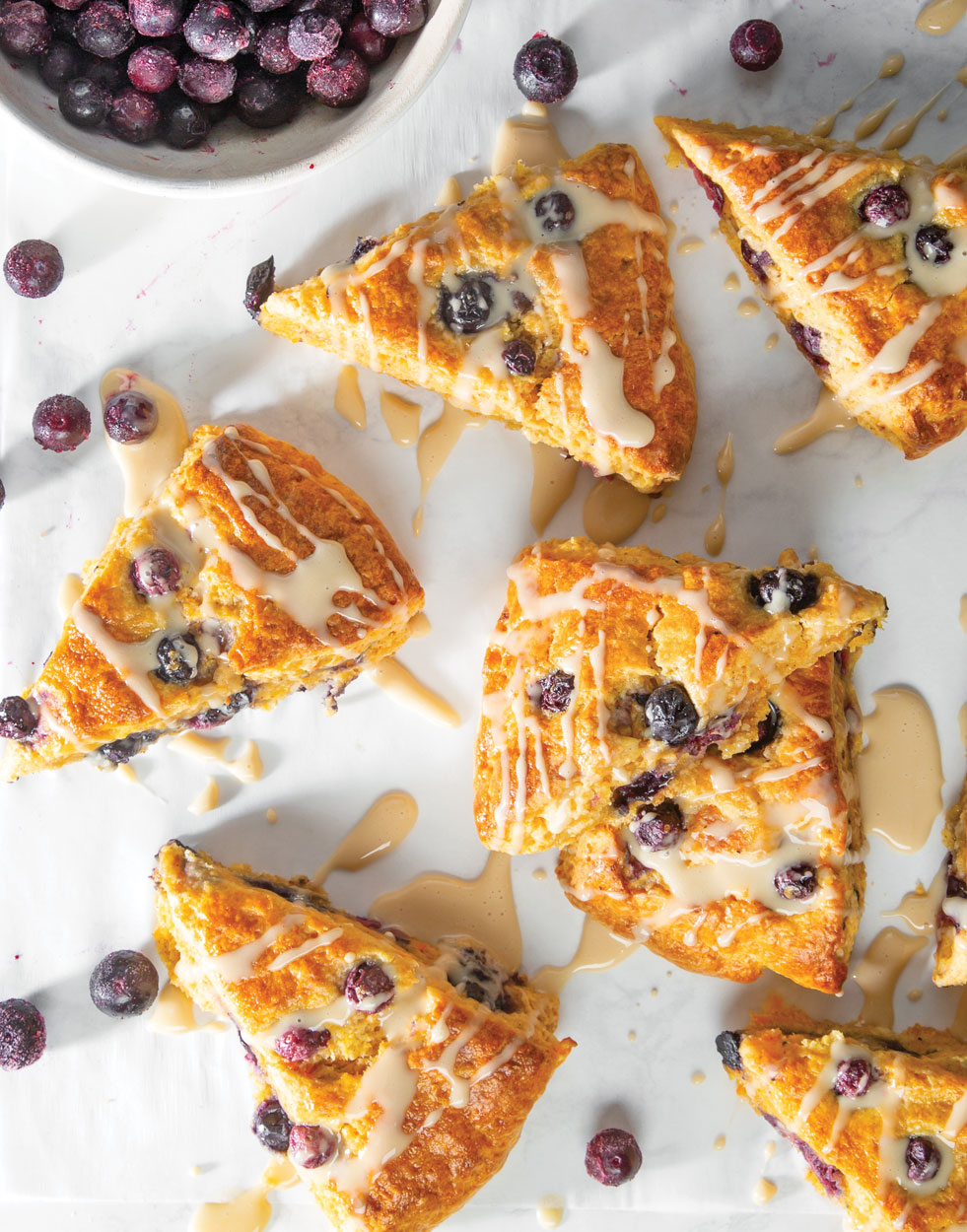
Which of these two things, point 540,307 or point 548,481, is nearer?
point 540,307

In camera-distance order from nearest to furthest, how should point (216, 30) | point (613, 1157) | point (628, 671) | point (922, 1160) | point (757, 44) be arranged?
point (216, 30)
point (628, 671)
point (922, 1160)
point (757, 44)
point (613, 1157)

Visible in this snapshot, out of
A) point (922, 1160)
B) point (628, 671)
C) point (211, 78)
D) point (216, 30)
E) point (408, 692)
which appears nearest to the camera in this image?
point (216, 30)

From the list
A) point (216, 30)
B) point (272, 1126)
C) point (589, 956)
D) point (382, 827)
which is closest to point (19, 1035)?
point (272, 1126)

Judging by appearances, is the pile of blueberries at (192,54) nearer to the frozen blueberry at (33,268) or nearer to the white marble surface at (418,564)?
the white marble surface at (418,564)

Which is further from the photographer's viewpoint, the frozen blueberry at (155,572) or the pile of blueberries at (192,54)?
the frozen blueberry at (155,572)

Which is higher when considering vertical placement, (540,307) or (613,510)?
(540,307)

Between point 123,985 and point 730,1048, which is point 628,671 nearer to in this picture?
point 730,1048

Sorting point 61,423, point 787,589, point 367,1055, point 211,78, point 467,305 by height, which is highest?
point 211,78

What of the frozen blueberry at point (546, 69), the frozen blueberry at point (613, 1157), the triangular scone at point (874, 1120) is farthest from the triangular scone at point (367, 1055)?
the frozen blueberry at point (546, 69)
